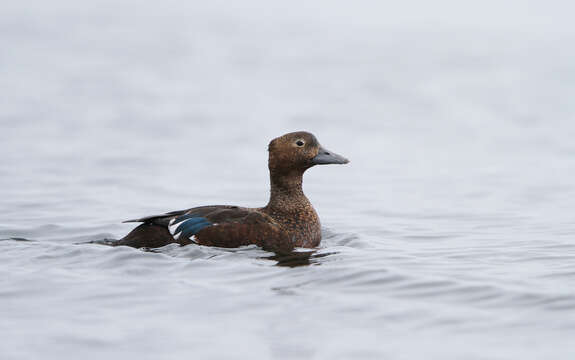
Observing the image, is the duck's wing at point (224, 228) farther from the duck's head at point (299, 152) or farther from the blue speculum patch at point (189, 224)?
the duck's head at point (299, 152)

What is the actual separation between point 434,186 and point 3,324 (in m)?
10.2

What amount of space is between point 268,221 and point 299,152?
0.76 m

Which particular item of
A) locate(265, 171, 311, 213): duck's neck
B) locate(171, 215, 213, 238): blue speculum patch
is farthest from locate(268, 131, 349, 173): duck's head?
locate(171, 215, 213, 238): blue speculum patch

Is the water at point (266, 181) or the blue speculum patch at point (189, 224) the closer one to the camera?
the water at point (266, 181)

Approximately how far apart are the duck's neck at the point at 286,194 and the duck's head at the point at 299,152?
135 millimetres

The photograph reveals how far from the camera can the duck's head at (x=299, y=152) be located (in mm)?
9758

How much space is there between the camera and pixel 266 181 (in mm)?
16297

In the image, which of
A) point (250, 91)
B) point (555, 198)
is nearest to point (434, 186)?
point (555, 198)

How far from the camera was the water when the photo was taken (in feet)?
22.1

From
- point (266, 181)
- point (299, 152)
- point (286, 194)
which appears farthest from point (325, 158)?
point (266, 181)

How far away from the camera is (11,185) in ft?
49.3

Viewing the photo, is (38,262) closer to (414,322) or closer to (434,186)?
(414,322)

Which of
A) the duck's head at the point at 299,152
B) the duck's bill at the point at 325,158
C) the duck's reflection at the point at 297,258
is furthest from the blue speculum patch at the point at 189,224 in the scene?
the duck's bill at the point at 325,158

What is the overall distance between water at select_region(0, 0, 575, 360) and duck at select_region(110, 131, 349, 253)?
6.6 inches
